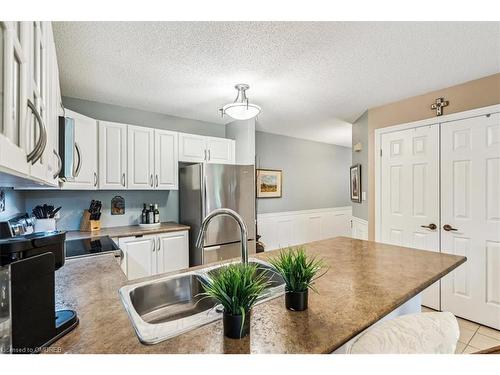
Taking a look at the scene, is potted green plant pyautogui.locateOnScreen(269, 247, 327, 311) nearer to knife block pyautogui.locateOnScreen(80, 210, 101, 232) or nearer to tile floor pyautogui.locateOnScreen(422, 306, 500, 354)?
tile floor pyautogui.locateOnScreen(422, 306, 500, 354)

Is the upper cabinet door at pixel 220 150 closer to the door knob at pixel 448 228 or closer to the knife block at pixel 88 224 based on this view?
the knife block at pixel 88 224

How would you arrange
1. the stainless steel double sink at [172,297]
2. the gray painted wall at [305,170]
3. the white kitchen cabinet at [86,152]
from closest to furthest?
1. the stainless steel double sink at [172,297]
2. the white kitchen cabinet at [86,152]
3. the gray painted wall at [305,170]

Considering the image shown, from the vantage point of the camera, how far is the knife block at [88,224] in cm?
280

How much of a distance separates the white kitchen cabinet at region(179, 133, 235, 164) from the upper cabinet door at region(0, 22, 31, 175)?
8.79ft

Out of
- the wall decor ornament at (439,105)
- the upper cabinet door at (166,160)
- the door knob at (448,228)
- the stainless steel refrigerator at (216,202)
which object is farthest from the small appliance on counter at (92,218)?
the wall decor ornament at (439,105)

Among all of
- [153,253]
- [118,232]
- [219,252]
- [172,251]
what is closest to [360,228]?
[219,252]

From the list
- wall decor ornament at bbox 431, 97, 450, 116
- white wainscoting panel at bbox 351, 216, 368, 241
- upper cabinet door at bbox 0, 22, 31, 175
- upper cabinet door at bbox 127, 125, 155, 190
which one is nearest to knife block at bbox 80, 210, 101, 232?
upper cabinet door at bbox 127, 125, 155, 190

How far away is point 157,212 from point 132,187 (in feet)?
1.57

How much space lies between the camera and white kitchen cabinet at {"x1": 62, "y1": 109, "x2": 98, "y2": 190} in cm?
247

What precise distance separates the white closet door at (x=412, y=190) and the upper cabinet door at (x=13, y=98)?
131 inches

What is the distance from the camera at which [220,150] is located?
3643 millimetres

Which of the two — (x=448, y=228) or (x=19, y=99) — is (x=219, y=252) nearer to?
(x=448, y=228)

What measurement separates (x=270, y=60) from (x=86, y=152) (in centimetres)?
209
